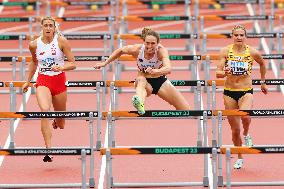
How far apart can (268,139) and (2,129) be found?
4.00m

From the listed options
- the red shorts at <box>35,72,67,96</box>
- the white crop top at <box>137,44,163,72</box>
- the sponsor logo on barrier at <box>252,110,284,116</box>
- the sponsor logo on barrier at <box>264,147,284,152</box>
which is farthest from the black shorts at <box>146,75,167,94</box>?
the sponsor logo on barrier at <box>264,147,284,152</box>

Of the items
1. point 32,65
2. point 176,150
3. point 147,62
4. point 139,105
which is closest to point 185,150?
point 176,150

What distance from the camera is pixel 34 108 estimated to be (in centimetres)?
1861

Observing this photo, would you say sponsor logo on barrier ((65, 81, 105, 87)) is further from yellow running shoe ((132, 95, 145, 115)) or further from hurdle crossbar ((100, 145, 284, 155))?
hurdle crossbar ((100, 145, 284, 155))

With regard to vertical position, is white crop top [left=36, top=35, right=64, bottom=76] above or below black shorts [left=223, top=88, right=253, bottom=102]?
above

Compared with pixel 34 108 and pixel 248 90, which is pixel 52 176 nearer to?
pixel 248 90

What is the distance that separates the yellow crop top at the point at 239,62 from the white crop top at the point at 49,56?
88.4 inches

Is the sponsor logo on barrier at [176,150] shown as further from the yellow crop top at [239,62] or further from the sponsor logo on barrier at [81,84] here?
the sponsor logo on barrier at [81,84]

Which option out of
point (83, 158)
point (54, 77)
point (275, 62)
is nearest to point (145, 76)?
point (54, 77)

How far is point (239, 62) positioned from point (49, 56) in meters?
2.52

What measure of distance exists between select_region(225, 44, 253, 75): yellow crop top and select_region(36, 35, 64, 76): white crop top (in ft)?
7.37

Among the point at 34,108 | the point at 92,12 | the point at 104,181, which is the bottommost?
the point at 104,181

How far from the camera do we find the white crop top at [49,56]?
15.0 metres

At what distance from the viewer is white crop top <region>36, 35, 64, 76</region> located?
15000mm
